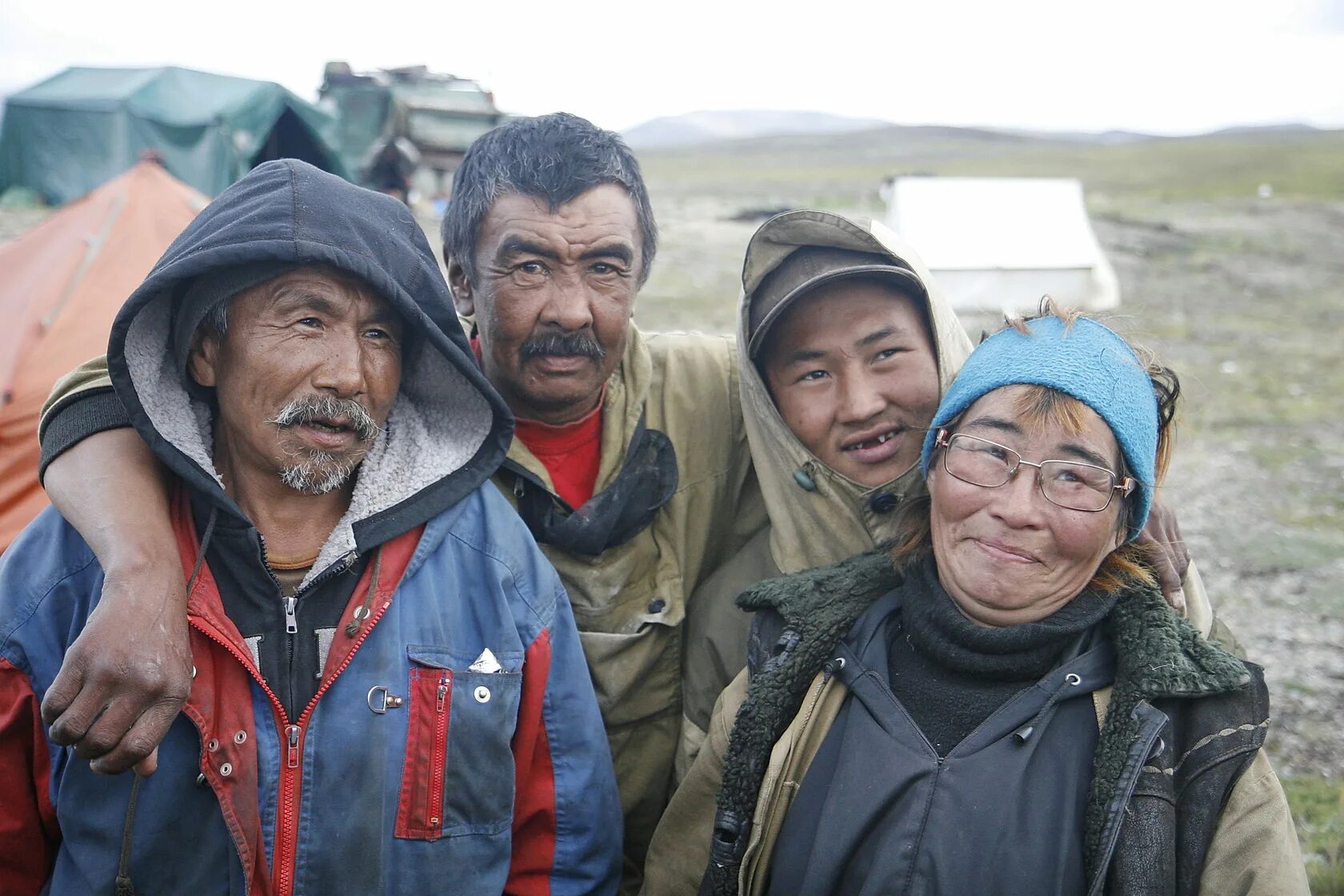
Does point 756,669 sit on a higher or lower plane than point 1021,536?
lower

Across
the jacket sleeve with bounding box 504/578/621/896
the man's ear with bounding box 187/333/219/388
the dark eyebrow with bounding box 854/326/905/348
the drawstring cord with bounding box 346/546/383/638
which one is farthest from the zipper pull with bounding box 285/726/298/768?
the dark eyebrow with bounding box 854/326/905/348

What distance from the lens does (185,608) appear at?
6.26ft

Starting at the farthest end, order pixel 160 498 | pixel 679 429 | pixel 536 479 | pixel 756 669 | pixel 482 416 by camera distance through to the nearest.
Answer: pixel 679 429 < pixel 536 479 < pixel 482 416 < pixel 756 669 < pixel 160 498

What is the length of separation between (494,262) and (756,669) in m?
1.36

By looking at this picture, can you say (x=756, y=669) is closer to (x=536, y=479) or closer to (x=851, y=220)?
(x=536, y=479)

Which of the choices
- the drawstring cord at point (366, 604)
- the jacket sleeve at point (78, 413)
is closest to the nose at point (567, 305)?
the drawstring cord at point (366, 604)

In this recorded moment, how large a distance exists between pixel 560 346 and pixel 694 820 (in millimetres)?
1312

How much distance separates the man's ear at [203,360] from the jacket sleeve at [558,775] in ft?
3.06

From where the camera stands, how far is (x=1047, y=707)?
1.91m

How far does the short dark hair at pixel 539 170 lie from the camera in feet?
9.02

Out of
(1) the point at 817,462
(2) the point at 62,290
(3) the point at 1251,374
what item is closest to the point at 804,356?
(1) the point at 817,462

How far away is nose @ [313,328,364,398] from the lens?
2074 millimetres

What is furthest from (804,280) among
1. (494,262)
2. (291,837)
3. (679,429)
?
(291,837)

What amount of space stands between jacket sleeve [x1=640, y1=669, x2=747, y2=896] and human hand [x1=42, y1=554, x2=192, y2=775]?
1163 millimetres
